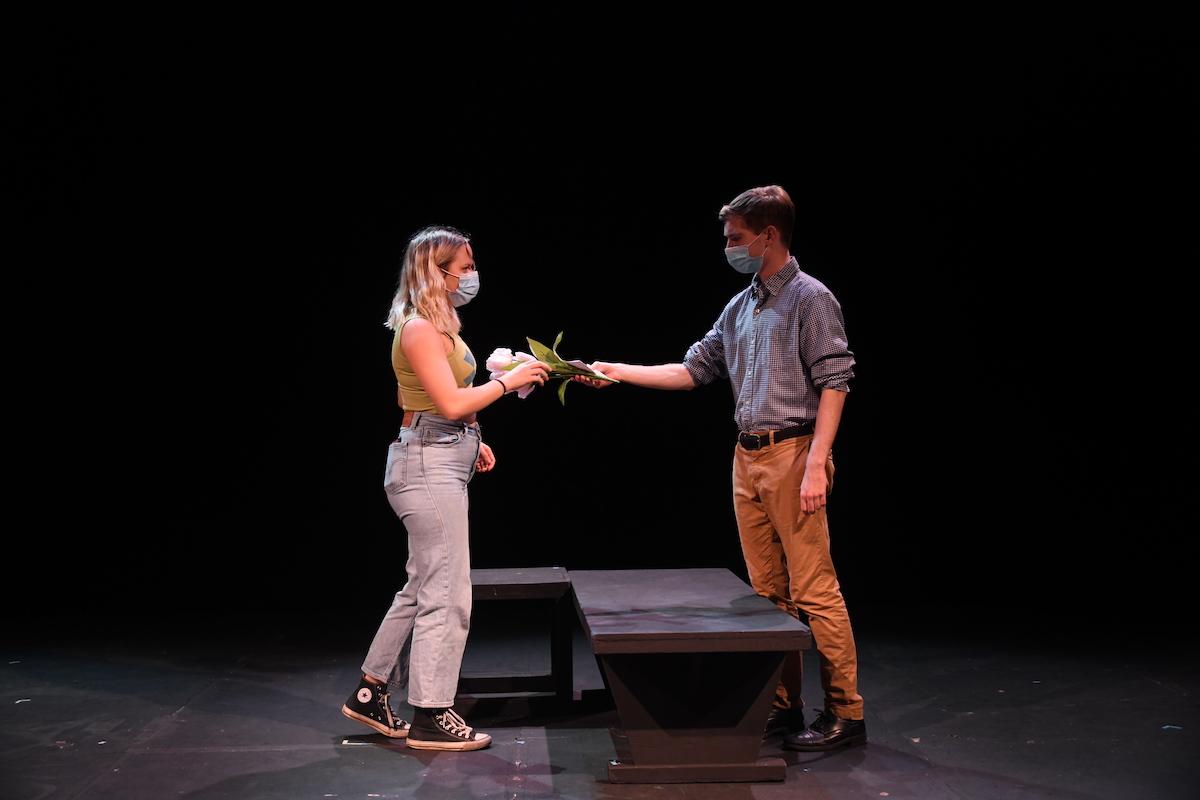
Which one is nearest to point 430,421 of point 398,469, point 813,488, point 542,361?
point 398,469

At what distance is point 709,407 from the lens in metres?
5.29

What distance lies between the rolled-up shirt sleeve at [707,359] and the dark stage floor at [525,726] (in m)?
1.07

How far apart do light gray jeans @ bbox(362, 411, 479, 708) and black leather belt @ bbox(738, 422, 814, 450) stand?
81 cm

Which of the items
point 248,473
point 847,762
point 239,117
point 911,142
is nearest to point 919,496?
point 911,142

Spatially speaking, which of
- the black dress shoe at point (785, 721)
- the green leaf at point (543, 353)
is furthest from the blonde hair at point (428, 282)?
the black dress shoe at point (785, 721)

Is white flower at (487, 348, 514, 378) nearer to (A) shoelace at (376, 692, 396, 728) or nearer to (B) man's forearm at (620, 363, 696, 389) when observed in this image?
(B) man's forearm at (620, 363, 696, 389)

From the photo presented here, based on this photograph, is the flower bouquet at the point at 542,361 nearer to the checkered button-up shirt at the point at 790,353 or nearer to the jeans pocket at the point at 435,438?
the jeans pocket at the point at 435,438

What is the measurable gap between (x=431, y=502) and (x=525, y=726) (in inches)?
30.6

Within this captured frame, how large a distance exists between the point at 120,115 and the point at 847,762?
13.8 ft

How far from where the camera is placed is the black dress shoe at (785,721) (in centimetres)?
309

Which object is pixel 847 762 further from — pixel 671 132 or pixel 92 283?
pixel 92 283

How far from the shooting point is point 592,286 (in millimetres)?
5148

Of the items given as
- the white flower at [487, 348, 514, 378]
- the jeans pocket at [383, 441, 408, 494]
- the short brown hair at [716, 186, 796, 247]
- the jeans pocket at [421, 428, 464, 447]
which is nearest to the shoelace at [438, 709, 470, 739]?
the jeans pocket at [383, 441, 408, 494]

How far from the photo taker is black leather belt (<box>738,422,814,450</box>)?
9.76ft
